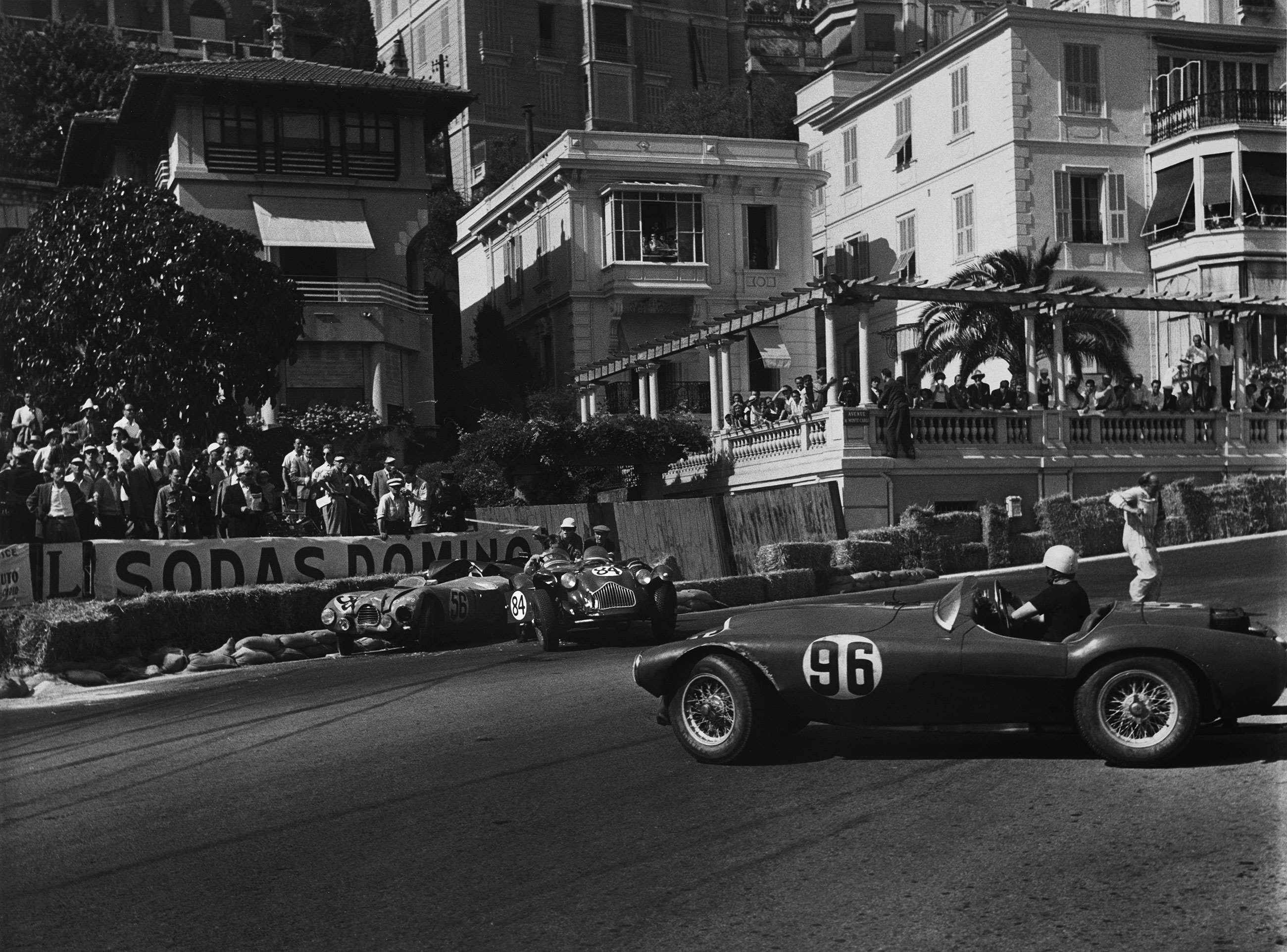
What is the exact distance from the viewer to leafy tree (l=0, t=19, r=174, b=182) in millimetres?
55281

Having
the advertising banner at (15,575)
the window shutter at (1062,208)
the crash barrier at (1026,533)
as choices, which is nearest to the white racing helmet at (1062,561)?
the advertising banner at (15,575)

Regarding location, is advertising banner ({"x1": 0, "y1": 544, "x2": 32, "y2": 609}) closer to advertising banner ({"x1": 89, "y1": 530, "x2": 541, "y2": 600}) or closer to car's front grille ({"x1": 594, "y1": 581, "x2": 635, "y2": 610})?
advertising banner ({"x1": 89, "y1": 530, "x2": 541, "y2": 600})

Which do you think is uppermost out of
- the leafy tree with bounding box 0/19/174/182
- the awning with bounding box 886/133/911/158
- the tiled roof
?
the leafy tree with bounding box 0/19/174/182

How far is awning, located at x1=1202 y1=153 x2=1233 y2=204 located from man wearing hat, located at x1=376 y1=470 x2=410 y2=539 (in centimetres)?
2775

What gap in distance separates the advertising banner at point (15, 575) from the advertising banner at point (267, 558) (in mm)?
941

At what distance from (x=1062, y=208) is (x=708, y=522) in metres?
21.1

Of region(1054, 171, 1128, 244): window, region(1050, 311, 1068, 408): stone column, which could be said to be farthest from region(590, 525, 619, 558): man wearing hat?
region(1054, 171, 1128, 244): window

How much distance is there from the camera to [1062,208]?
44406 millimetres

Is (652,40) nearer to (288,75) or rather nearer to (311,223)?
(288,75)

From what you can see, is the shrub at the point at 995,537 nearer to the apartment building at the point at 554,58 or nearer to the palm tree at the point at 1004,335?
the palm tree at the point at 1004,335

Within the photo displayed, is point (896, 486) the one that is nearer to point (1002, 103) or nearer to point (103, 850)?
point (1002, 103)

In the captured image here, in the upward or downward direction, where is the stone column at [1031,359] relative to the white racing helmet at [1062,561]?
upward

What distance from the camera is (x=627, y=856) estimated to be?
314 inches

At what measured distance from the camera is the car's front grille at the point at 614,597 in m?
17.5
